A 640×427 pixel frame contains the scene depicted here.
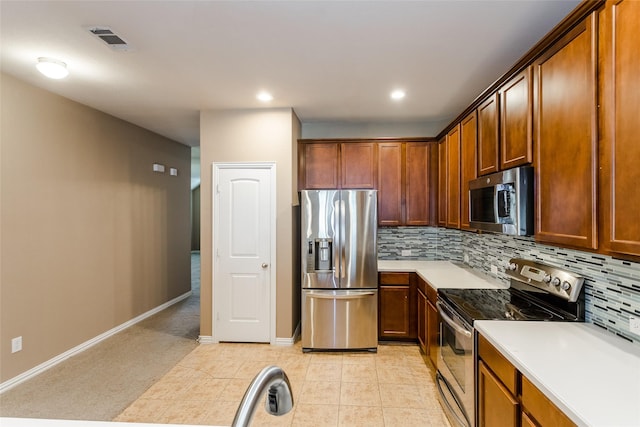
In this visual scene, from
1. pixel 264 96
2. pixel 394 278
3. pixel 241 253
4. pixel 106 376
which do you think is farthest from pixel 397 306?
pixel 106 376

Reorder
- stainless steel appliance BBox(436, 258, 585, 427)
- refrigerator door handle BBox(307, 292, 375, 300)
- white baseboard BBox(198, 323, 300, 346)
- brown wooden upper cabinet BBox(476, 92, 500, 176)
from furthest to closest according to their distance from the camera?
white baseboard BBox(198, 323, 300, 346) < refrigerator door handle BBox(307, 292, 375, 300) < brown wooden upper cabinet BBox(476, 92, 500, 176) < stainless steel appliance BBox(436, 258, 585, 427)

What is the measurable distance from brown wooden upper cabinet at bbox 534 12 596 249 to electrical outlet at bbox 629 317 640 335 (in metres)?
0.42

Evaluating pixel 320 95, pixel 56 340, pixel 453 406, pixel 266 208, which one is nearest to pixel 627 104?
pixel 453 406

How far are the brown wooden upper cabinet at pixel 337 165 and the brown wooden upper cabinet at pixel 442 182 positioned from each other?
0.77m

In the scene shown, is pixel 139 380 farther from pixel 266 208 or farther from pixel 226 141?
pixel 226 141

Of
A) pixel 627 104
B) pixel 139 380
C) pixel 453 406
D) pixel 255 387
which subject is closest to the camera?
pixel 255 387

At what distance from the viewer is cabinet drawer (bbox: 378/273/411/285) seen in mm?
3703

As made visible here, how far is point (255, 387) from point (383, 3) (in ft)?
6.64

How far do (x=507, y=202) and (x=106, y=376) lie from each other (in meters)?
3.64

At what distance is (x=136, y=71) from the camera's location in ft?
9.19

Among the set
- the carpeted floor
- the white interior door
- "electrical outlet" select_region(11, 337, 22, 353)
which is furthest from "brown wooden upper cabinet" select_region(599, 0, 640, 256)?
"electrical outlet" select_region(11, 337, 22, 353)

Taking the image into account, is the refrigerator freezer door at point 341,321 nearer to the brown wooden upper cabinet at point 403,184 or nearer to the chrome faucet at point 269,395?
the brown wooden upper cabinet at point 403,184

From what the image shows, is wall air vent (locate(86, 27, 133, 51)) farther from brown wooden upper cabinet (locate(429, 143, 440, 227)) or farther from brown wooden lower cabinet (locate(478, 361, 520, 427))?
brown wooden upper cabinet (locate(429, 143, 440, 227))

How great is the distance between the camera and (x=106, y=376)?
3068 mm
